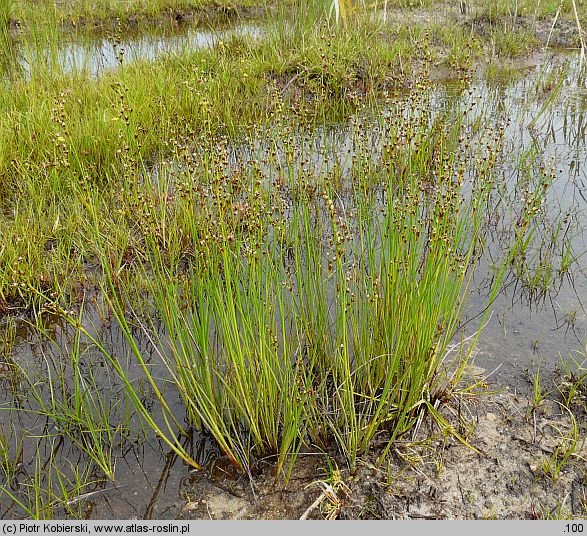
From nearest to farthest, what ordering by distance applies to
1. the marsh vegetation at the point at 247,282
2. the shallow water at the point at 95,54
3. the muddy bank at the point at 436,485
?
1. the muddy bank at the point at 436,485
2. the marsh vegetation at the point at 247,282
3. the shallow water at the point at 95,54

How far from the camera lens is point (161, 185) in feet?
13.8

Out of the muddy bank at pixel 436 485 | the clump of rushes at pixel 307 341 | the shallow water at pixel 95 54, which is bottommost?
the muddy bank at pixel 436 485

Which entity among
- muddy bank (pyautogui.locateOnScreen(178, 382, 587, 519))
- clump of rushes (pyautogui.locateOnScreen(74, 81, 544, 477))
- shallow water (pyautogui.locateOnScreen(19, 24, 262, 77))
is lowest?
muddy bank (pyautogui.locateOnScreen(178, 382, 587, 519))

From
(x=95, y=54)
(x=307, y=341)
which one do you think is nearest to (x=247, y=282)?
(x=307, y=341)

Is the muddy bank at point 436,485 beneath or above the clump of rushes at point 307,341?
beneath

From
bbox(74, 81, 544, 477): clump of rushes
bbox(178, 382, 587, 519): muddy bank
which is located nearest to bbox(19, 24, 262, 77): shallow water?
bbox(74, 81, 544, 477): clump of rushes

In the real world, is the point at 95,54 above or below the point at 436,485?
above

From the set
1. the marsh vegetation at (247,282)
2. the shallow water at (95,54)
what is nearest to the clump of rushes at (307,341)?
the marsh vegetation at (247,282)

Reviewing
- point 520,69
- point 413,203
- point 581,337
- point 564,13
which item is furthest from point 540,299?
point 564,13

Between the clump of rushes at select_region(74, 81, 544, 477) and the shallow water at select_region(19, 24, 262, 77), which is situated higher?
the shallow water at select_region(19, 24, 262, 77)

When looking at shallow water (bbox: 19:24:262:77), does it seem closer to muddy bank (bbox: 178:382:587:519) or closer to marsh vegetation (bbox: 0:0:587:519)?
marsh vegetation (bbox: 0:0:587:519)

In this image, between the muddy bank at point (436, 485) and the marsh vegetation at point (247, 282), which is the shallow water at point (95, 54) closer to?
the marsh vegetation at point (247, 282)

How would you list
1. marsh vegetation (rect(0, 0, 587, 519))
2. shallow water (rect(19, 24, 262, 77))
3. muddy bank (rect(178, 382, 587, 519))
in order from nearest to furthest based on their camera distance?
muddy bank (rect(178, 382, 587, 519)), marsh vegetation (rect(0, 0, 587, 519)), shallow water (rect(19, 24, 262, 77))

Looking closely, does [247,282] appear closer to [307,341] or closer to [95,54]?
[307,341]
